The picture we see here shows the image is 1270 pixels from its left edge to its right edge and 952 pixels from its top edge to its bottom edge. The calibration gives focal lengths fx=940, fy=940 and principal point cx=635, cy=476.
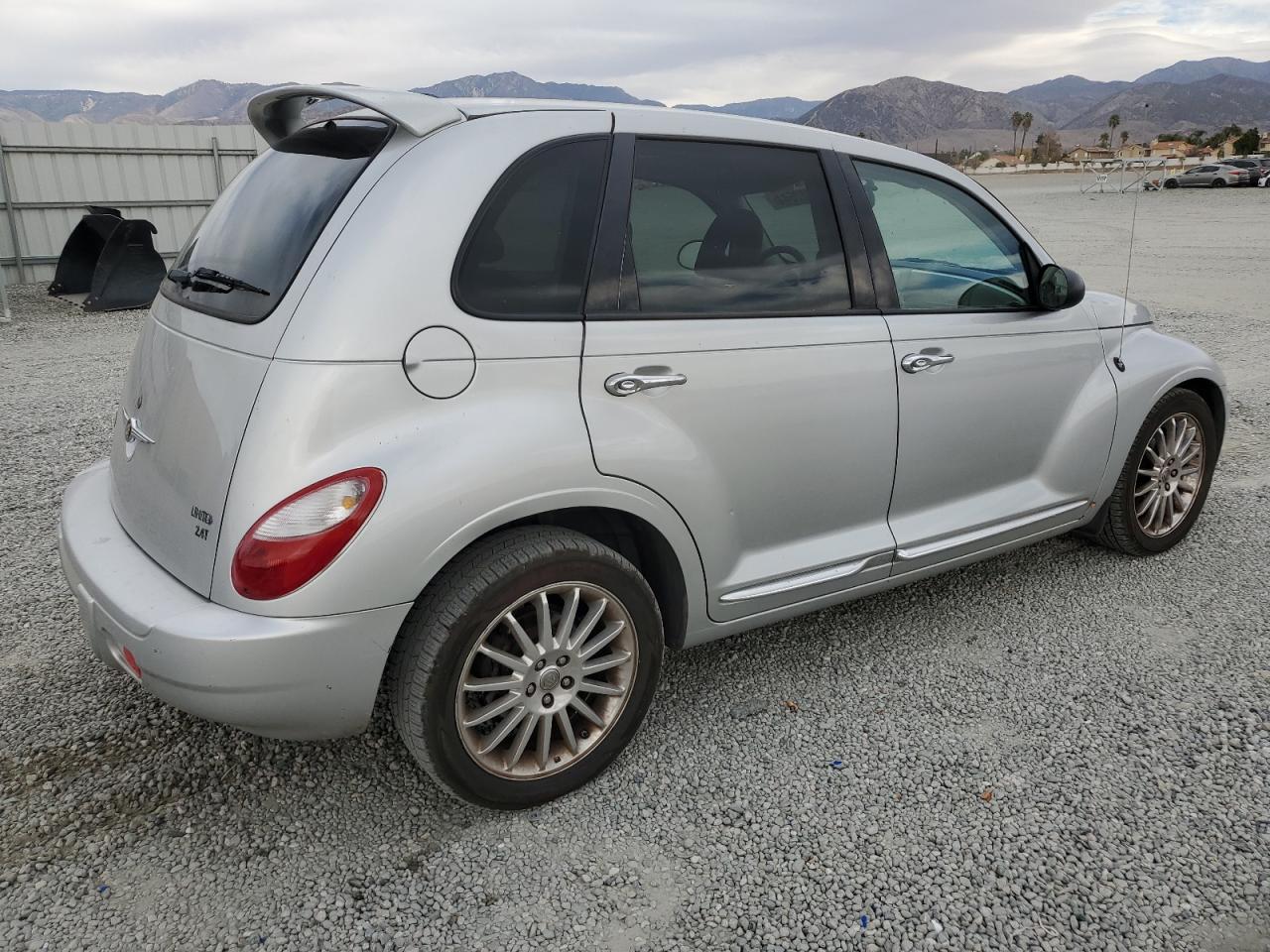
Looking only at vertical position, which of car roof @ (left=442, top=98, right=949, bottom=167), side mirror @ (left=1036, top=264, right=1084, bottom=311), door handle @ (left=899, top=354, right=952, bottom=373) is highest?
car roof @ (left=442, top=98, right=949, bottom=167)

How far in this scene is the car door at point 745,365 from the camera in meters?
2.52

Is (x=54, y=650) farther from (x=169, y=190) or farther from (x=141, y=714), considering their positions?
(x=169, y=190)

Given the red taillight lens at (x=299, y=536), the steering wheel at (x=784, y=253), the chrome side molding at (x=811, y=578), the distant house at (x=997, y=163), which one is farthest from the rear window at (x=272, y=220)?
the distant house at (x=997, y=163)

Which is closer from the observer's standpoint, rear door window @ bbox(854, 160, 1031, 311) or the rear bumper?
the rear bumper

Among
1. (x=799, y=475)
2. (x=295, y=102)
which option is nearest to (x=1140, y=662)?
(x=799, y=475)

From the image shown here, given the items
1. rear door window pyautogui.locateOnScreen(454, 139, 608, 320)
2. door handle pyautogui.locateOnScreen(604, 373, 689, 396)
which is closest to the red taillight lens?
rear door window pyautogui.locateOnScreen(454, 139, 608, 320)

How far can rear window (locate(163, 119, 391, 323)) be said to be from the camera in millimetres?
2348

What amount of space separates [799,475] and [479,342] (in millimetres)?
1090

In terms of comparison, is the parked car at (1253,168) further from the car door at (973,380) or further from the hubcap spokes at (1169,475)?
the car door at (973,380)

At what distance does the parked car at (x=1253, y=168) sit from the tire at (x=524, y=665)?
154ft

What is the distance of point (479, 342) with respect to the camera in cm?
229

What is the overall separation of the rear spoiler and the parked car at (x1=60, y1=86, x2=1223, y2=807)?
1cm

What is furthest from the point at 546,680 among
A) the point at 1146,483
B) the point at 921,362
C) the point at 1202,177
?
the point at 1202,177

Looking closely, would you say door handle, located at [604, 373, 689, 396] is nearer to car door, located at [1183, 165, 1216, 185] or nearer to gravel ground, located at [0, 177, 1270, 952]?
gravel ground, located at [0, 177, 1270, 952]
